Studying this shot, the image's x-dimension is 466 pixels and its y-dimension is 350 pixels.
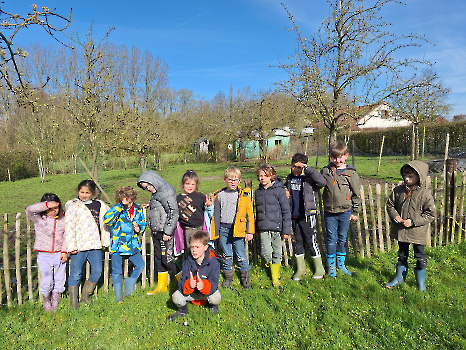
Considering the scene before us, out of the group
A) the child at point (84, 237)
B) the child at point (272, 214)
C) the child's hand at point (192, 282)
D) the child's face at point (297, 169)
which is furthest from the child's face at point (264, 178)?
the child at point (84, 237)

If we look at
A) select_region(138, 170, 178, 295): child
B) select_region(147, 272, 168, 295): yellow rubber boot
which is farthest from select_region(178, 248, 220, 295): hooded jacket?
select_region(147, 272, 168, 295): yellow rubber boot

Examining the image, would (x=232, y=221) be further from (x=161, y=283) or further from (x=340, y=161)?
(x=340, y=161)

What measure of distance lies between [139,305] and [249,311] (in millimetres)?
1395

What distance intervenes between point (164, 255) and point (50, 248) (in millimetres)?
1367

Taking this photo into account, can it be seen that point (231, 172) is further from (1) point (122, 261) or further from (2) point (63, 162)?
(2) point (63, 162)

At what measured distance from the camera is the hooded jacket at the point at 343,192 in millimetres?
4027

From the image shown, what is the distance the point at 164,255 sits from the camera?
3898mm

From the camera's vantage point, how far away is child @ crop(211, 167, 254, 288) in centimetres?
392

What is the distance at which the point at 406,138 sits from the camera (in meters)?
26.2

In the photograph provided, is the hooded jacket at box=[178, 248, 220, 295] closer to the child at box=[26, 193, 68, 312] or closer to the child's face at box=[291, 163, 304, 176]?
the child at box=[26, 193, 68, 312]

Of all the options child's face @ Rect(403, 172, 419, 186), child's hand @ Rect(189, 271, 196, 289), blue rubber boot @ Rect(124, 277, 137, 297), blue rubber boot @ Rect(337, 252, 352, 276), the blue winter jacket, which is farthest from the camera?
blue rubber boot @ Rect(337, 252, 352, 276)

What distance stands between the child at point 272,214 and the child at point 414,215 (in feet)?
4.56

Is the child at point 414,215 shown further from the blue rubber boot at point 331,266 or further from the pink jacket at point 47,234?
the pink jacket at point 47,234

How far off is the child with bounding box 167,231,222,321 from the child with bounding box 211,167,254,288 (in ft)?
1.93
